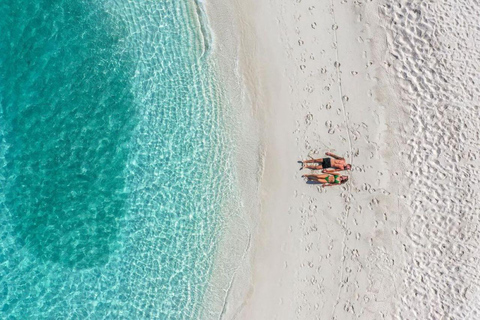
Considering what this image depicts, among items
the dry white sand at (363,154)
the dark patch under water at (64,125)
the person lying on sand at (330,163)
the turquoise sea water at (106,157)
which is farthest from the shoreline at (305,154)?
the dark patch under water at (64,125)

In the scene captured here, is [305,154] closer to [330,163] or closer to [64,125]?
[330,163]

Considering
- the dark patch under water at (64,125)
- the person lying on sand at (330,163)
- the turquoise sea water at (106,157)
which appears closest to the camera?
the person lying on sand at (330,163)

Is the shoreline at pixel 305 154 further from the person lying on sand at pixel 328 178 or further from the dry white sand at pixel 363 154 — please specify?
the person lying on sand at pixel 328 178

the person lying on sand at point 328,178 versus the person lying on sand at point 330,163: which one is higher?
the person lying on sand at point 330,163

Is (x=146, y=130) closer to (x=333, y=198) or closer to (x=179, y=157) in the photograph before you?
(x=179, y=157)

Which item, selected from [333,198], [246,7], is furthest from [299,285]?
[246,7]

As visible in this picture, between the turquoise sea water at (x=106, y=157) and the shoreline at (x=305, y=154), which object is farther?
the turquoise sea water at (x=106, y=157)

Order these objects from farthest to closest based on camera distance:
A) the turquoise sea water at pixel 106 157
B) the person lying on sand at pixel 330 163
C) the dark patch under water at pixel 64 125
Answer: the dark patch under water at pixel 64 125, the turquoise sea water at pixel 106 157, the person lying on sand at pixel 330 163
